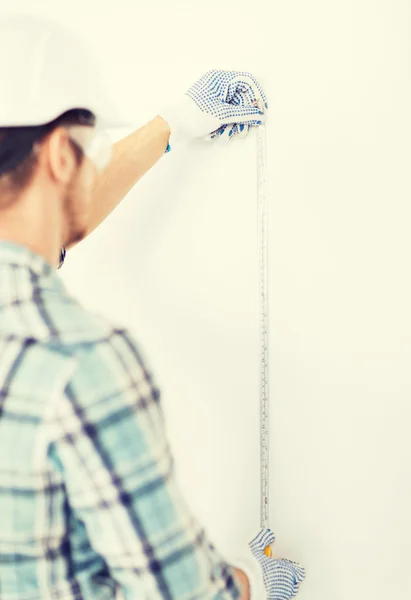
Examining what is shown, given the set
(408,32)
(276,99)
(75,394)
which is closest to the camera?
(75,394)

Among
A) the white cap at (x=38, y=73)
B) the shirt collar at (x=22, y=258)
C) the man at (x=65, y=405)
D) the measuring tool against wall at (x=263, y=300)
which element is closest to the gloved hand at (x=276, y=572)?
the measuring tool against wall at (x=263, y=300)

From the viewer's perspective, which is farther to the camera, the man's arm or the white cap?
the man's arm

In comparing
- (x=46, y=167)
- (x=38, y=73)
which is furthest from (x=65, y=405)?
(x=38, y=73)

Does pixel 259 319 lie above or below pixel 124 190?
below

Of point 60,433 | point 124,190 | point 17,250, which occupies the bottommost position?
point 60,433

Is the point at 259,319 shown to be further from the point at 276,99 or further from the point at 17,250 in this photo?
the point at 17,250

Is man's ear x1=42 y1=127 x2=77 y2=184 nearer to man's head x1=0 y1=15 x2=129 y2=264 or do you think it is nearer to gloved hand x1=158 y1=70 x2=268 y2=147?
man's head x1=0 y1=15 x2=129 y2=264

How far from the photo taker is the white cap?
2.03ft

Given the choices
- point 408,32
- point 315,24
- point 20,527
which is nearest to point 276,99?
point 315,24

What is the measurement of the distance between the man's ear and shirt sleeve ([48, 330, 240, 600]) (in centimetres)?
21

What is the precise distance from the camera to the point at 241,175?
1.05 meters

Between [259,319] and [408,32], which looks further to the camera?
[259,319]

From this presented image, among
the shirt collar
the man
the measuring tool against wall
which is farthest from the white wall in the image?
the shirt collar

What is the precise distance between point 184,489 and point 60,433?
725 mm
